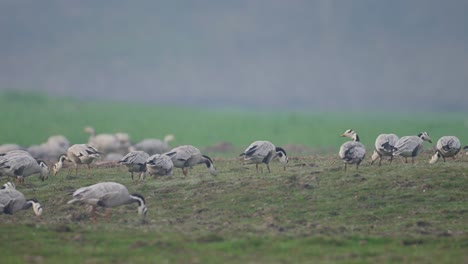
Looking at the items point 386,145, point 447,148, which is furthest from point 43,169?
point 447,148

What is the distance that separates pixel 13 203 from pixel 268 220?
591 centimetres

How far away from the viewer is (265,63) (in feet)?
616

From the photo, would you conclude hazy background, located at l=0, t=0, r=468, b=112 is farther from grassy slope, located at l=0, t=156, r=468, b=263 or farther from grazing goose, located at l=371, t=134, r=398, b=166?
grassy slope, located at l=0, t=156, r=468, b=263

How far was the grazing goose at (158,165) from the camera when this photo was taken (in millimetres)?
25516

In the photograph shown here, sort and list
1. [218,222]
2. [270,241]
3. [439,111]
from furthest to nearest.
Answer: [439,111], [218,222], [270,241]

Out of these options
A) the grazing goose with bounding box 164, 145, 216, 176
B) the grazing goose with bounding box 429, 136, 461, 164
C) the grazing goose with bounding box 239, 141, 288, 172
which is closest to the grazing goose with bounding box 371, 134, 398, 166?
the grazing goose with bounding box 429, 136, 461, 164

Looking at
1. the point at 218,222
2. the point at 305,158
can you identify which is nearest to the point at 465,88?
the point at 305,158

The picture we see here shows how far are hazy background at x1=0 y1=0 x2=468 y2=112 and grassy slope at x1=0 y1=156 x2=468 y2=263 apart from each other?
13633 centimetres

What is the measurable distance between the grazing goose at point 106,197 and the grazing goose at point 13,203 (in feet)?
3.94

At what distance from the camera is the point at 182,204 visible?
2288 centimetres

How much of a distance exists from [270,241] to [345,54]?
560 ft

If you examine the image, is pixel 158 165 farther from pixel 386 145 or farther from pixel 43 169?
pixel 386 145

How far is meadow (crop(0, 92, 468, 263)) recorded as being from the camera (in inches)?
685

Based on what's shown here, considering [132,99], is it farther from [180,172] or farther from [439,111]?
[180,172]
